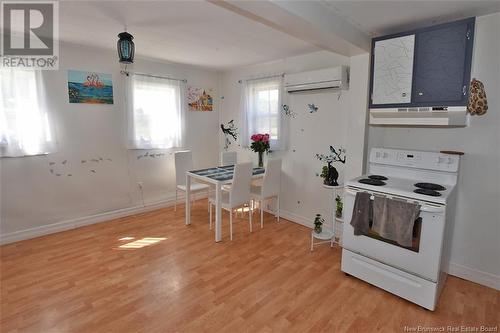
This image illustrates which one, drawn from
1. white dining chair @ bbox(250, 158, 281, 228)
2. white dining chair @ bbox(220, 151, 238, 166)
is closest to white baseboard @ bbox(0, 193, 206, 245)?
white dining chair @ bbox(220, 151, 238, 166)

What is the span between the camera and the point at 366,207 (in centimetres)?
229

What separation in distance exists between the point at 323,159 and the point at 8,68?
12.1 feet

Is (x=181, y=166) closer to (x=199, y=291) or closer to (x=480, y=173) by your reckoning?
(x=199, y=291)

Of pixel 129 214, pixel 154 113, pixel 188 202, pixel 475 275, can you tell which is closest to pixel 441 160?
pixel 475 275

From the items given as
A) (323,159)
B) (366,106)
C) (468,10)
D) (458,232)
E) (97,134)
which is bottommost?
(458,232)

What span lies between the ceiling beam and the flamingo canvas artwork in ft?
8.34

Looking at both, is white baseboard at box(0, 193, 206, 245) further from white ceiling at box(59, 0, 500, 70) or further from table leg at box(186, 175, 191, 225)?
white ceiling at box(59, 0, 500, 70)

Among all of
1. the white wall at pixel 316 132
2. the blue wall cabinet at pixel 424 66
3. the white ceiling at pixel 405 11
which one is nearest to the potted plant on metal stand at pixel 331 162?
the white wall at pixel 316 132

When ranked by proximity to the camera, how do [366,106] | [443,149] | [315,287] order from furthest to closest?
[366,106], [443,149], [315,287]

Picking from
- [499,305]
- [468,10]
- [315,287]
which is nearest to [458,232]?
[499,305]

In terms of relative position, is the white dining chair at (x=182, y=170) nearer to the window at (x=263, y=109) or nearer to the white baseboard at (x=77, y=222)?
the white baseboard at (x=77, y=222)

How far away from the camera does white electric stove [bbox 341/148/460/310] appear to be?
2.02 m

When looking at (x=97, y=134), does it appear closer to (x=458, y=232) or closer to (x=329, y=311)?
(x=329, y=311)

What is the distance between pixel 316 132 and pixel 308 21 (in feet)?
5.89
